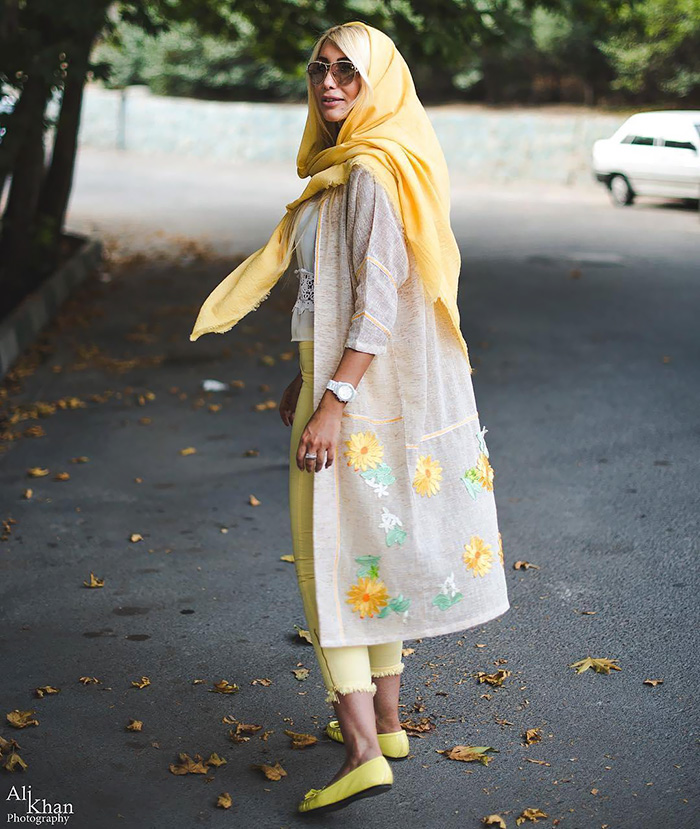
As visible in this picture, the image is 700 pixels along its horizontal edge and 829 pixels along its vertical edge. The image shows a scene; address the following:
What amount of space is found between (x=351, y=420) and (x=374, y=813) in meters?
1.13

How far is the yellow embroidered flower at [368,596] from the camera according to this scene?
313 cm

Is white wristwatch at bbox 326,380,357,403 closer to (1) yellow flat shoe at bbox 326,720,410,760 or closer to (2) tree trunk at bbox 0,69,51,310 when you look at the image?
(1) yellow flat shoe at bbox 326,720,410,760

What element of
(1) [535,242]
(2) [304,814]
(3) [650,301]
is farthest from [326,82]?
(1) [535,242]

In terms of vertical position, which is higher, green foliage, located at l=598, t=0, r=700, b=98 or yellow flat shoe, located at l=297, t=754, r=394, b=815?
green foliage, located at l=598, t=0, r=700, b=98

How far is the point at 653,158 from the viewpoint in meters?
19.0

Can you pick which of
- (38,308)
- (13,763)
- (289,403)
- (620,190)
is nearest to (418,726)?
(289,403)

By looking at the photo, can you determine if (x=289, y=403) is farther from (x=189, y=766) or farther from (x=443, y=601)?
(x=189, y=766)

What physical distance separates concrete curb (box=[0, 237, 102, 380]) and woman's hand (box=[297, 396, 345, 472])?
584 cm

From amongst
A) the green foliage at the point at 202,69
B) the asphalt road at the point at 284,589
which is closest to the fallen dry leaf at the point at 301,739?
the asphalt road at the point at 284,589

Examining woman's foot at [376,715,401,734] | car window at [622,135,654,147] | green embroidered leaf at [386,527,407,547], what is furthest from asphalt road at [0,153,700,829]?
car window at [622,135,654,147]

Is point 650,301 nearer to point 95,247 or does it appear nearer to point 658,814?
point 95,247

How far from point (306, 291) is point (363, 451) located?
491 mm

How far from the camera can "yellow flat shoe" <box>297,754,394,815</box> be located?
310cm

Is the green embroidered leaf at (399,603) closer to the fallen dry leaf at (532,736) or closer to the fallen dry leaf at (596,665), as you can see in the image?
the fallen dry leaf at (532,736)
